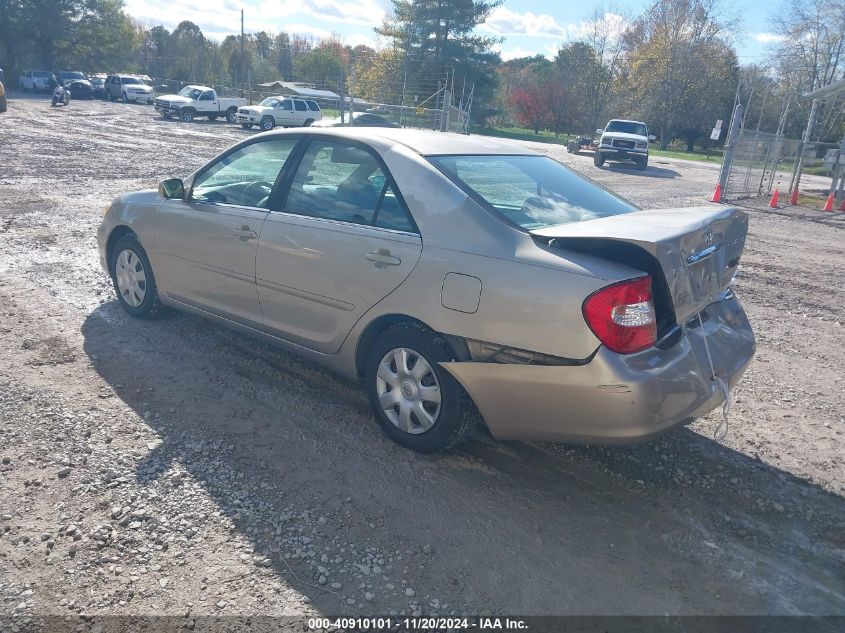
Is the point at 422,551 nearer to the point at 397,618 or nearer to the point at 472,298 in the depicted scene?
the point at 397,618

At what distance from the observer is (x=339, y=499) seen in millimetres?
3209

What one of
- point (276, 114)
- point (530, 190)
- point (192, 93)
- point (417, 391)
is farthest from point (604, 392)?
point (192, 93)

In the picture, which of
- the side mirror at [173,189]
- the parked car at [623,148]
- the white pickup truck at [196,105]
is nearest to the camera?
the side mirror at [173,189]

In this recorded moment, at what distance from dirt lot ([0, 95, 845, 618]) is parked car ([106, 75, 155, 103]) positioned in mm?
46656

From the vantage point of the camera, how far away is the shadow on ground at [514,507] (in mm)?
2709

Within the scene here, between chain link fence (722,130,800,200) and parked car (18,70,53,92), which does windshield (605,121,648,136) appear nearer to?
chain link fence (722,130,800,200)

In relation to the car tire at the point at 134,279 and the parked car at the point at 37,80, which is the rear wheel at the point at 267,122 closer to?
the parked car at the point at 37,80

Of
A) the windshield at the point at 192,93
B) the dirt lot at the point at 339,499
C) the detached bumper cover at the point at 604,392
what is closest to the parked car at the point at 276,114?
the windshield at the point at 192,93

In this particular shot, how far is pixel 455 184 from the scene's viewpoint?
3.56m

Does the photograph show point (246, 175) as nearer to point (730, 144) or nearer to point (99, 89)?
point (730, 144)

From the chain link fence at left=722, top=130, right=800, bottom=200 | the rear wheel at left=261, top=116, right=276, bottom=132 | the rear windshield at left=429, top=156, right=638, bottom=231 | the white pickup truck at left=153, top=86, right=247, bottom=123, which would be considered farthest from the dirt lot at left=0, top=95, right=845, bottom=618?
the white pickup truck at left=153, top=86, right=247, bottom=123

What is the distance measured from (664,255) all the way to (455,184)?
1.18 m

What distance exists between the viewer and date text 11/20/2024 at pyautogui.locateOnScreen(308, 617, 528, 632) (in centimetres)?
246

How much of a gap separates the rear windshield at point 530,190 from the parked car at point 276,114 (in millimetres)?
29984
